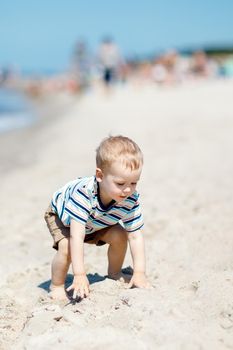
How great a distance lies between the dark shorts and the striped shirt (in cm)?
5

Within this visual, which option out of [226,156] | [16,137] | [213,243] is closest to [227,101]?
[16,137]

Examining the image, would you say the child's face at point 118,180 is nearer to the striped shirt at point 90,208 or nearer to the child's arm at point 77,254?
the striped shirt at point 90,208

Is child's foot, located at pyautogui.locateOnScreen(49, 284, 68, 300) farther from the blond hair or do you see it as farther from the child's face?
the blond hair

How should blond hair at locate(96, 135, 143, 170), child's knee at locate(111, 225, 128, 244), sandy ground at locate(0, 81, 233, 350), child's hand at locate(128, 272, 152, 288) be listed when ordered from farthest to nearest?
child's knee at locate(111, 225, 128, 244)
child's hand at locate(128, 272, 152, 288)
blond hair at locate(96, 135, 143, 170)
sandy ground at locate(0, 81, 233, 350)

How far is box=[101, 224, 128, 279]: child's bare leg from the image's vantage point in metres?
3.20

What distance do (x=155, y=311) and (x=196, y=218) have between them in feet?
6.82

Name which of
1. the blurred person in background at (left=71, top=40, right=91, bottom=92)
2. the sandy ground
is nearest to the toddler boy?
the sandy ground

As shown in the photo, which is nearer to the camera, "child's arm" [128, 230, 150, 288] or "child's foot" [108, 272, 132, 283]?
"child's arm" [128, 230, 150, 288]

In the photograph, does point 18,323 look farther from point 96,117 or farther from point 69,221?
point 96,117

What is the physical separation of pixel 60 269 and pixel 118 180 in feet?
2.29

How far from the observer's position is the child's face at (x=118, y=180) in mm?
2822

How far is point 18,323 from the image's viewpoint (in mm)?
2920

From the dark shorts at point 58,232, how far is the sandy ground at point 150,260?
0.84 feet

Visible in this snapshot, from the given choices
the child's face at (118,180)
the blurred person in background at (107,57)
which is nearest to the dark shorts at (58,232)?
the child's face at (118,180)
